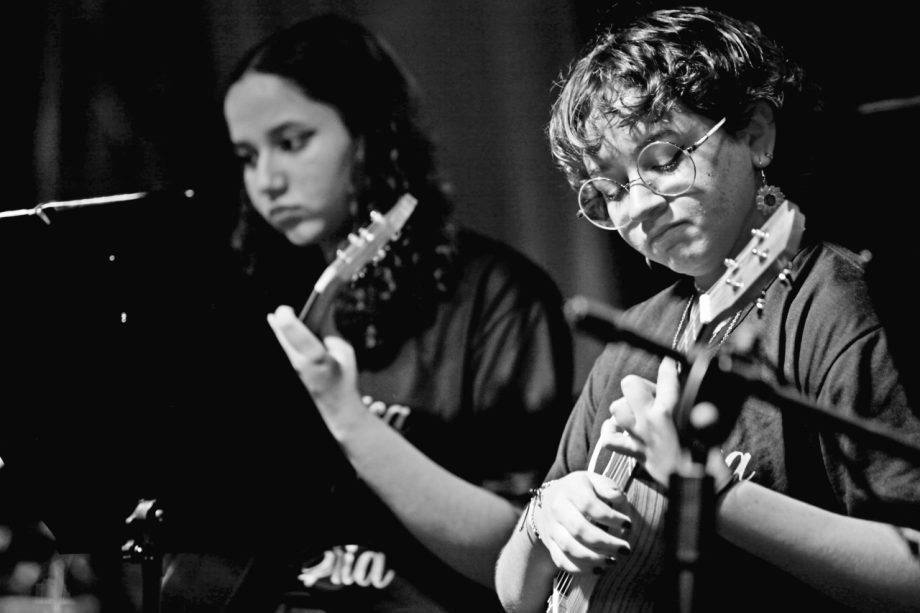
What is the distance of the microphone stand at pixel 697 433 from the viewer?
121 cm

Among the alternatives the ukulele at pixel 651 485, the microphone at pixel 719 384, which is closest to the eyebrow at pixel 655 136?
the ukulele at pixel 651 485

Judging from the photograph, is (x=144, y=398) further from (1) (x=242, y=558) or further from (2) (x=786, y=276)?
(2) (x=786, y=276)

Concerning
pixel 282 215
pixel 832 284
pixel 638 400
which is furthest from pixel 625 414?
pixel 282 215

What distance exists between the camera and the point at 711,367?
4.32 feet

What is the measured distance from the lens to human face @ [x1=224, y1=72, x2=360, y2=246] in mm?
2426

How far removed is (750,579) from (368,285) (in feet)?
3.45

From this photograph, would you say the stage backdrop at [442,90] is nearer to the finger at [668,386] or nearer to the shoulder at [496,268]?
the shoulder at [496,268]

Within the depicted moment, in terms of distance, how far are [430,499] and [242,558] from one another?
438 millimetres

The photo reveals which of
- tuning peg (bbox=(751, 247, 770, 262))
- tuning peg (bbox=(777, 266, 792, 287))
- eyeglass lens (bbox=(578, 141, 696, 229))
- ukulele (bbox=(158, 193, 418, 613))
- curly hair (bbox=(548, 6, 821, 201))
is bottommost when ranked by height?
ukulele (bbox=(158, 193, 418, 613))

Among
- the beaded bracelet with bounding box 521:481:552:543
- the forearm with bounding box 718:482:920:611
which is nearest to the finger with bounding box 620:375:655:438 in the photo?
the forearm with bounding box 718:482:920:611

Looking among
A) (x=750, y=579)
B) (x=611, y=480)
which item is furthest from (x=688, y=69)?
(x=750, y=579)

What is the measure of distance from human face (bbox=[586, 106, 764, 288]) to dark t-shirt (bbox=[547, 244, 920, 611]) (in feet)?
0.40

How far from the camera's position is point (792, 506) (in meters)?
1.62

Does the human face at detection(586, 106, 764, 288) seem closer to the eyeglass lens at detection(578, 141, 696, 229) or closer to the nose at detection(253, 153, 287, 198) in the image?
the eyeglass lens at detection(578, 141, 696, 229)
